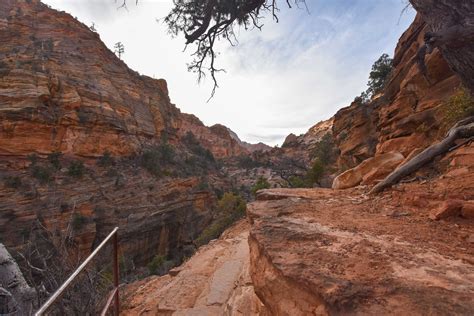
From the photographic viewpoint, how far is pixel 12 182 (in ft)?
61.9

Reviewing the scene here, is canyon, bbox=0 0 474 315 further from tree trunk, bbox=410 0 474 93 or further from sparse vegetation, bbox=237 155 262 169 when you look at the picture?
sparse vegetation, bbox=237 155 262 169

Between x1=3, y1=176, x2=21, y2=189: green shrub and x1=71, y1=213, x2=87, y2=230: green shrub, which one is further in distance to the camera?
x1=3, y1=176, x2=21, y2=189: green shrub

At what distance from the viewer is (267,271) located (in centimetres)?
194

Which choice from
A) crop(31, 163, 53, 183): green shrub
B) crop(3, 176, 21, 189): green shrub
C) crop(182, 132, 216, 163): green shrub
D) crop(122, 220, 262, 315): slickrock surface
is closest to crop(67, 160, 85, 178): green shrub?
crop(31, 163, 53, 183): green shrub

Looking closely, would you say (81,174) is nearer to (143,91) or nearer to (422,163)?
(143,91)

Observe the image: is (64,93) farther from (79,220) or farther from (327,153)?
(327,153)

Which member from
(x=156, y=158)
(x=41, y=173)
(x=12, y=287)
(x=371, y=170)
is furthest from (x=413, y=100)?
(x=156, y=158)

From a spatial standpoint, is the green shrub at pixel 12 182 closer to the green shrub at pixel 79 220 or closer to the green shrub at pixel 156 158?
the green shrub at pixel 79 220

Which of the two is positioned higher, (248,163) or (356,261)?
(248,163)

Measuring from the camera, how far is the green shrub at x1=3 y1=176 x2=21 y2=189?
18634 millimetres

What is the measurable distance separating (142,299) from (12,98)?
80.0 ft

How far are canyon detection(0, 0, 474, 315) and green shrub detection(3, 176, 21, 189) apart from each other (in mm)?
70

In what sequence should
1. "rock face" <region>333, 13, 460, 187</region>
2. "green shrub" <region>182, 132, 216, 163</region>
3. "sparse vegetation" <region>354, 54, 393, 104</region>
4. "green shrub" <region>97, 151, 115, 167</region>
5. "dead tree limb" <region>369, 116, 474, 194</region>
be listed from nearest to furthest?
"dead tree limb" <region>369, 116, 474, 194</region> < "rock face" <region>333, 13, 460, 187</region> < "sparse vegetation" <region>354, 54, 393, 104</region> < "green shrub" <region>97, 151, 115, 167</region> < "green shrub" <region>182, 132, 216, 163</region>

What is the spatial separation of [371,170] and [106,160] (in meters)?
24.2
